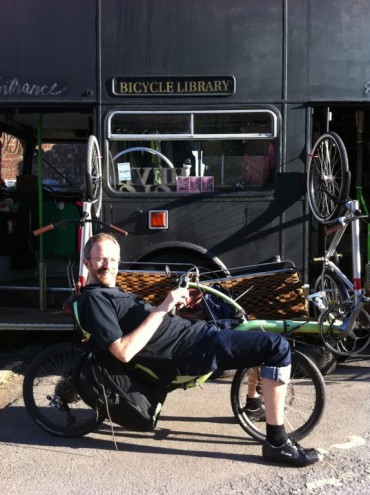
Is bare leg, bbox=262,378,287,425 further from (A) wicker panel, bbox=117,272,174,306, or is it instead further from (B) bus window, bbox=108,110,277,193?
(B) bus window, bbox=108,110,277,193

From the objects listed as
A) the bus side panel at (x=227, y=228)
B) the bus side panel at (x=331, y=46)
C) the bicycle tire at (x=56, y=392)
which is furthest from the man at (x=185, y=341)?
the bus side panel at (x=331, y=46)

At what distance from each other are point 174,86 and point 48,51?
3.80 feet

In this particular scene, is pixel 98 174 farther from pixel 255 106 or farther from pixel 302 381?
pixel 302 381

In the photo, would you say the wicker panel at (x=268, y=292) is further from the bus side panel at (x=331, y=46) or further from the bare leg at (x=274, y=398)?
the bus side panel at (x=331, y=46)

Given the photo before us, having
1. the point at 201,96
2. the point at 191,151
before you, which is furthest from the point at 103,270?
the point at 201,96

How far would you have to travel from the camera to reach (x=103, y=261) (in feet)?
10.7

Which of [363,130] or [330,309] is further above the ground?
[363,130]

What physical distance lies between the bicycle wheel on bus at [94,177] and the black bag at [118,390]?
5.51 feet

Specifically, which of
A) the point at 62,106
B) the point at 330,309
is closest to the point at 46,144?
the point at 62,106

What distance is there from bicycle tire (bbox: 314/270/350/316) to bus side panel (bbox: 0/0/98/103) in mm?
2549

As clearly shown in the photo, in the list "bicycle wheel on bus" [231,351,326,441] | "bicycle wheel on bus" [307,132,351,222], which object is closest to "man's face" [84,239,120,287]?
"bicycle wheel on bus" [231,351,326,441]

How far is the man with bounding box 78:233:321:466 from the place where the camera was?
Result: 125 inches

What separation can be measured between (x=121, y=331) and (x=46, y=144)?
5.15 meters

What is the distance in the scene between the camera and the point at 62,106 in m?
5.05
